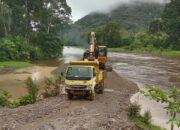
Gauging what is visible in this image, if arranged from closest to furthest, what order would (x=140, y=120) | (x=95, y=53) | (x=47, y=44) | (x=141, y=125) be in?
(x=141, y=125) < (x=140, y=120) < (x=95, y=53) < (x=47, y=44)

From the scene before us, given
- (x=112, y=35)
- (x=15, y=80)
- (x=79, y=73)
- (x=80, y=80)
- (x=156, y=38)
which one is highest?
(x=79, y=73)

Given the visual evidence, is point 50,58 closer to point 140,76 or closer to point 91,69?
point 140,76

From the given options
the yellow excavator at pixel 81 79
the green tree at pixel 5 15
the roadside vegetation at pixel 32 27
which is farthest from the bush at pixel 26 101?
the green tree at pixel 5 15

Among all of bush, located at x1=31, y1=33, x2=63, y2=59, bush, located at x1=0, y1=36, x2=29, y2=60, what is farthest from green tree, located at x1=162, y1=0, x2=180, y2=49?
bush, located at x1=0, y1=36, x2=29, y2=60

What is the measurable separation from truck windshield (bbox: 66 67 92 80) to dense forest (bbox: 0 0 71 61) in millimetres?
40477

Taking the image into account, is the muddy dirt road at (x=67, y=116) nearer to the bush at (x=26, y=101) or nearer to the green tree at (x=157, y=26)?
the bush at (x=26, y=101)

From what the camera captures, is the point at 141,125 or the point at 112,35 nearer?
the point at 141,125

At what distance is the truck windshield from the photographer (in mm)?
23781

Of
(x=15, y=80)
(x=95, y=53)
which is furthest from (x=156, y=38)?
(x=95, y=53)

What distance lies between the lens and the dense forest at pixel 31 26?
68.6 m

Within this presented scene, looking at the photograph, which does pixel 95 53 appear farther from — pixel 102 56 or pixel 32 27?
pixel 32 27

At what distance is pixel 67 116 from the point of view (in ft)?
61.8

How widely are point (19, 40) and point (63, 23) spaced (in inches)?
687

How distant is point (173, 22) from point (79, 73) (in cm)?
9269
